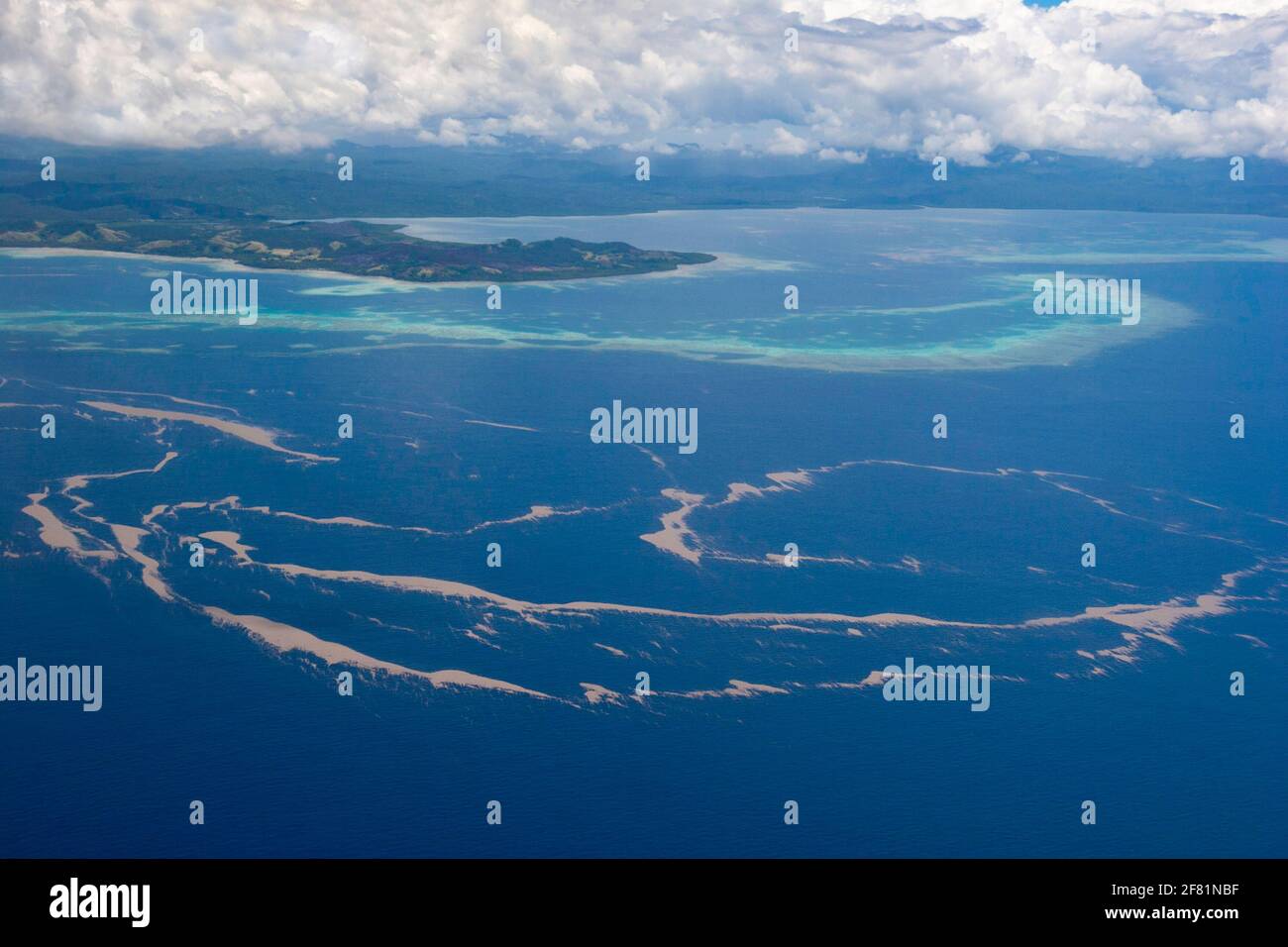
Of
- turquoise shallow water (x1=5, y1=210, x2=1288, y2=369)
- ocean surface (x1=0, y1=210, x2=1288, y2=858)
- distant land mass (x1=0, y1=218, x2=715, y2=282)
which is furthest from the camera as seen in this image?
distant land mass (x1=0, y1=218, x2=715, y2=282)

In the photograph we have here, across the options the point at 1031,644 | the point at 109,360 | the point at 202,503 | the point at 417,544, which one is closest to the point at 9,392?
the point at 109,360

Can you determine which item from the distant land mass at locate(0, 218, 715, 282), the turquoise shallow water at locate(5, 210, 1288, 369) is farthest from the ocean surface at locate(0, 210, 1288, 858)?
the distant land mass at locate(0, 218, 715, 282)

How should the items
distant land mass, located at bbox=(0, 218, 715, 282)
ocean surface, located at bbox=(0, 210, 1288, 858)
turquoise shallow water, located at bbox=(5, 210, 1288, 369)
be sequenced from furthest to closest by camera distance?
1. distant land mass, located at bbox=(0, 218, 715, 282)
2. turquoise shallow water, located at bbox=(5, 210, 1288, 369)
3. ocean surface, located at bbox=(0, 210, 1288, 858)

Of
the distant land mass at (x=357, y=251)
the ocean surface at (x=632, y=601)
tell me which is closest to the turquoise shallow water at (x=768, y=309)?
the ocean surface at (x=632, y=601)

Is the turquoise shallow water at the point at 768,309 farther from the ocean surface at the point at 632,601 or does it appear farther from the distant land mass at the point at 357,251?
the distant land mass at the point at 357,251

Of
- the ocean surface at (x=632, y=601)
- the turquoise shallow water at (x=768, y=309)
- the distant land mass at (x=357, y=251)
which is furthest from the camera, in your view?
the distant land mass at (x=357, y=251)

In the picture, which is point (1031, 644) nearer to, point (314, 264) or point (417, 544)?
point (417, 544)

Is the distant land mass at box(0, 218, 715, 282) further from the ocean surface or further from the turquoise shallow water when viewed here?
the ocean surface

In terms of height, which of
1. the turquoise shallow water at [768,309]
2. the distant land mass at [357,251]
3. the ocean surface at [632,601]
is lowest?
the ocean surface at [632,601]
